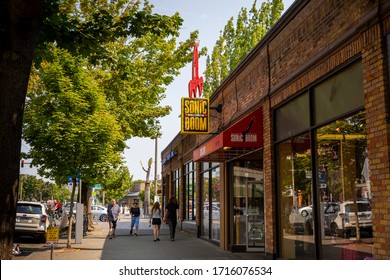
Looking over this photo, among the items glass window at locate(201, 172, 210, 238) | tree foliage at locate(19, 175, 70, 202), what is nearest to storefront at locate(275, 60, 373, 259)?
glass window at locate(201, 172, 210, 238)

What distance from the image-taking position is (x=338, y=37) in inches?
298

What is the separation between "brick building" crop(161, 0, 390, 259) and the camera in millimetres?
6461

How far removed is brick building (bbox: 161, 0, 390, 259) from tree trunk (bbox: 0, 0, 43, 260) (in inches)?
188

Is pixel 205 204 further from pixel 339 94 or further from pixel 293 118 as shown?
pixel 339 94

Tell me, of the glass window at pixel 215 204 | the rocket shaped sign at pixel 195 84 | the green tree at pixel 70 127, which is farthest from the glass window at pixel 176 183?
the green tree at pixel 70 127

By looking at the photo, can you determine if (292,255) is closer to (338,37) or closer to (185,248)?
(338,37)

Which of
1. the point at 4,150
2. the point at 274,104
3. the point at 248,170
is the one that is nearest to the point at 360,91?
the point at 274,104

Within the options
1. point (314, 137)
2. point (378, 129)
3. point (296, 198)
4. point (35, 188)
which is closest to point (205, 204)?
point (296, 198)

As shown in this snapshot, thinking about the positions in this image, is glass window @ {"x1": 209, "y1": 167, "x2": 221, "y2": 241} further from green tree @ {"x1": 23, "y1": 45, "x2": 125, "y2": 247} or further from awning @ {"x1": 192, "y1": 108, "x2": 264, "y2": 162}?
awning @ {"x1": 192, "y1": 108, "x2": 264, "y2": 162}

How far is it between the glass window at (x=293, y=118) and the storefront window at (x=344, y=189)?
0.67m

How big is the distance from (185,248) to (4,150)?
33.1 ft

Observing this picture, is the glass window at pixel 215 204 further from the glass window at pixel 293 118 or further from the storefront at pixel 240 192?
the glass window at pixel 293 118

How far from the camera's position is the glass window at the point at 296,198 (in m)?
8.91

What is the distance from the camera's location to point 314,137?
8664 millimetres
